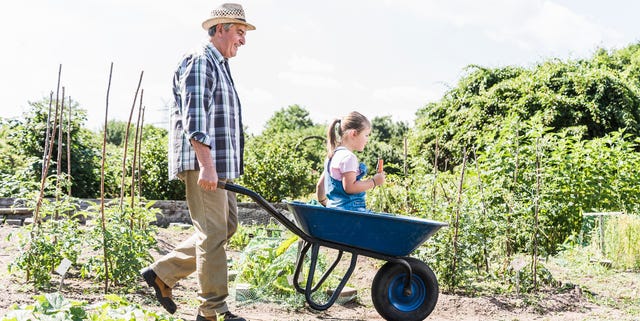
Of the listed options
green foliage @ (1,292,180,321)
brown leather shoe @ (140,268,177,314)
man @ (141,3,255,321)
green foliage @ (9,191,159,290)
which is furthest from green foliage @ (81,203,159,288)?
green foliage @ (1,292,180,321)

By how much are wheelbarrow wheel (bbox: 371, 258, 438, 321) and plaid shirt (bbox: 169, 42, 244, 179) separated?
0.89 meters

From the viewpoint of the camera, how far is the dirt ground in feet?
12.1

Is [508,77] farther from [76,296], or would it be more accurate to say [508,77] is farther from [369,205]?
[76,296]

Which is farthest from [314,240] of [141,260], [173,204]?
[173,204]

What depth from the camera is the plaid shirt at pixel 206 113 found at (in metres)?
2.90

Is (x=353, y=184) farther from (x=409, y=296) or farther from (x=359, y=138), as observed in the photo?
(x=409, y=296)

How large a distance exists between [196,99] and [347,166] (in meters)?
0.85

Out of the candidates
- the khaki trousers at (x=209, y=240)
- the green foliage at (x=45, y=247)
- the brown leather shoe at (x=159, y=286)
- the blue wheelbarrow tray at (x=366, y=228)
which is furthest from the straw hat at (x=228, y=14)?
the green foliage at (x=45, y=247)

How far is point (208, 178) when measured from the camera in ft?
9.30

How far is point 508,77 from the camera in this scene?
466 inches

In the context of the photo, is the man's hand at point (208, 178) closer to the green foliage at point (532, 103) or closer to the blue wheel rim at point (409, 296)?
the blue wheel rim at point (409, 296)

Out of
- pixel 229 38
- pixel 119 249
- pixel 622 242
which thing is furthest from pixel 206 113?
pixel 622 242

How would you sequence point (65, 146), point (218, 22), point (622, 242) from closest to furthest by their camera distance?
1. point (218, 22)
2. point (622, 242)
3. point (65, 146)

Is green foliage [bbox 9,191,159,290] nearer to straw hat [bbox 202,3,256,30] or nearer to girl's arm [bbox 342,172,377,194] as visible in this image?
girl's arm [bbox 342,172,377,194]
